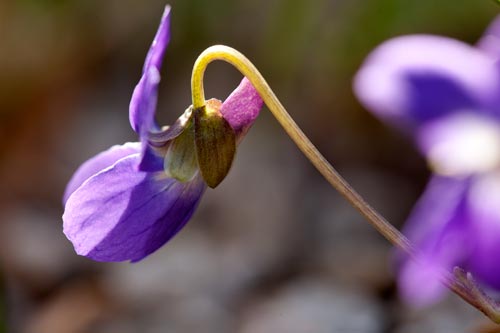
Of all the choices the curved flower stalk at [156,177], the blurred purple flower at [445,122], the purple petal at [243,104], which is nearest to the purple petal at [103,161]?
the curved flower stalk at [156,177]

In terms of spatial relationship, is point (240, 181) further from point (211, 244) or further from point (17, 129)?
point (17, 129)

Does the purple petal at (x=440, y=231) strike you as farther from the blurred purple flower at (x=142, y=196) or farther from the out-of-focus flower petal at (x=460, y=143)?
the blurred purple flower at (x=142, y=196)

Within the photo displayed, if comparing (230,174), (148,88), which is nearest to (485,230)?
(148,88)

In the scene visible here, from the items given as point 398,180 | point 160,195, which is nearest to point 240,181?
point 398,180

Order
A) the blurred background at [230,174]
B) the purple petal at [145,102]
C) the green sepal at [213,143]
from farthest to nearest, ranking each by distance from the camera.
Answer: the blurred background at [230,174] → the green sepal at [213,143] → the purple petal at [145,102]

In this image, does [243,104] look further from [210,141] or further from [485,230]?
[485,230]

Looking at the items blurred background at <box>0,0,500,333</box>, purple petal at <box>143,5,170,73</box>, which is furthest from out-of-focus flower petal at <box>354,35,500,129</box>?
blurred background at <box>0,0,500,333</box>
